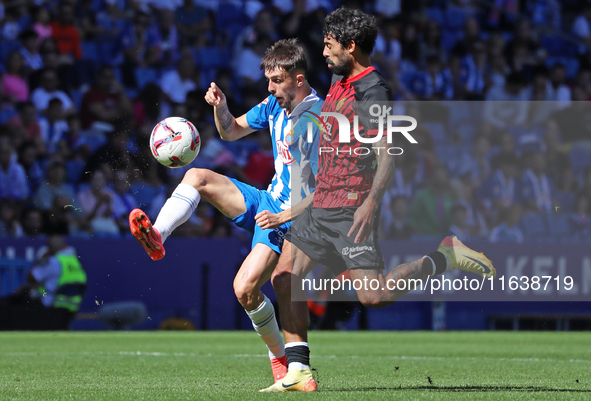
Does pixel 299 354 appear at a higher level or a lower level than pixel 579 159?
lower

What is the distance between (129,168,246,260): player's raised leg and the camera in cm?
505

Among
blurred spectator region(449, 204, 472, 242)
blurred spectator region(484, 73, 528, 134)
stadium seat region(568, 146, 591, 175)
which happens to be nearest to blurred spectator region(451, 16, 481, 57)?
blurred spectator region(484, 73, 528, 134)

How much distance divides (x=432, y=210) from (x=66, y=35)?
666 cm

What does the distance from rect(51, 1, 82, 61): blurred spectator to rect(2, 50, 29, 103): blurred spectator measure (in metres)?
0.89

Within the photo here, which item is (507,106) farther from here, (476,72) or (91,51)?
(91,51)

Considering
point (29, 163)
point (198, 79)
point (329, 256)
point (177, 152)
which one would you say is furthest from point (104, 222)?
point (329, 256)

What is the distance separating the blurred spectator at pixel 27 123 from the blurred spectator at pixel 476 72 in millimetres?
7711

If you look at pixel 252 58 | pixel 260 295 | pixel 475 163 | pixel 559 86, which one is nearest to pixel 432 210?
pixel 475 163

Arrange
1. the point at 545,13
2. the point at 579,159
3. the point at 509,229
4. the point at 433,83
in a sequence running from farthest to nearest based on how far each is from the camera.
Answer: the point at 545,13 < the point at 433,83 < the point at 579,159 < the point at 509,229

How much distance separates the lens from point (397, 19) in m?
16.7

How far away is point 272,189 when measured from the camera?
5586mm

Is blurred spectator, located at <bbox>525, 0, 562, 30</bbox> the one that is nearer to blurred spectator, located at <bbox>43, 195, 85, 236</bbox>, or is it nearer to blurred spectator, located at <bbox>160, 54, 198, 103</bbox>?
blurred spectator, located at <bbox>160, 54, 198, 103</bbox>

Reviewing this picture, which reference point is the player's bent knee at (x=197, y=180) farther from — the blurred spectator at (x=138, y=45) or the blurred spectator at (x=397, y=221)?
the blurred spectator at (x=138, y=45)

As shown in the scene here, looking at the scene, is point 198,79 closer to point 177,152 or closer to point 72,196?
point 72,196
